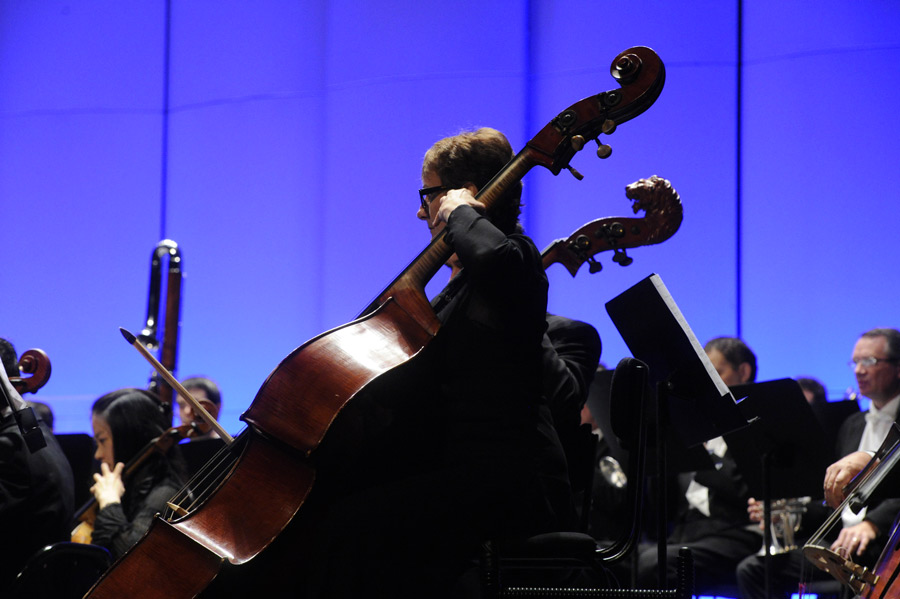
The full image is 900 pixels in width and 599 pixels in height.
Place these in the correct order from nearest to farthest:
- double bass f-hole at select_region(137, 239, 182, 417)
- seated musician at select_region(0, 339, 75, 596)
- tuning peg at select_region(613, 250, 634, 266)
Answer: tuning peg at select_region(613, 250, 634, 266), seated musician at select_region(0, 339, 75, 596), double bass f-hole at select_region(137, 239, 182, 417)

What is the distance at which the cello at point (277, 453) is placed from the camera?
1.76 meters

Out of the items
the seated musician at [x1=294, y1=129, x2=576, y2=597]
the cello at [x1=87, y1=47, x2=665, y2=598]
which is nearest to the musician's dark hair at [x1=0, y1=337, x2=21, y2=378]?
the cello at [x1=87, y1=47, x2=665, y2=598]

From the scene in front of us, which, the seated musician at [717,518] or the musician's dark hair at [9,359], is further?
the seated musician at [717,518]

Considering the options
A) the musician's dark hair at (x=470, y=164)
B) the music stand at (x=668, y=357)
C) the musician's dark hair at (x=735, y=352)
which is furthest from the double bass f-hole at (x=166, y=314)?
the musician's dark hair at (x=470, y=164)

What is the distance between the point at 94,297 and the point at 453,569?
183 inches

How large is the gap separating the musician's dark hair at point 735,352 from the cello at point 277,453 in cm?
258

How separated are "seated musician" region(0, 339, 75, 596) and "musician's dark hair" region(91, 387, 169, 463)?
0.63 ft

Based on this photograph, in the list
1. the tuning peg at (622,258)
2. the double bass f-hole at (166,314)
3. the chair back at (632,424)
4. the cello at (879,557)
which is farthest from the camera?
the double bass f-hole at (166,314)

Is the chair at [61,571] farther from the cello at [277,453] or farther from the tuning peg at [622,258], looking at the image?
the tuning peg at [622,258]

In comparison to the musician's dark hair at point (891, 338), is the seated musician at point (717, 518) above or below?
below

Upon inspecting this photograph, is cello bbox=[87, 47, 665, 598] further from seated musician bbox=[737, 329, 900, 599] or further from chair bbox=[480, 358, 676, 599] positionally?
seated musician bbox=[737, 329, 900, 599]

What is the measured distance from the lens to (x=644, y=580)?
4016 mm

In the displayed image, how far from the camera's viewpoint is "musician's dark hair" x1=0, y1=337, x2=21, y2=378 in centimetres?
336

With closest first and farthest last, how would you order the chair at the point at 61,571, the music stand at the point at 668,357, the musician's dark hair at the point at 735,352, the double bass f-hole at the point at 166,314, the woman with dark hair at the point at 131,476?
1. the music stand at the point at 668,357
2. the chair at the point at 61,571
3. the woman with dark hair at the point at 131,476
4. the musician's dark hair at the point at 735,352
5. the double bass f-hole at the point at 166,314
